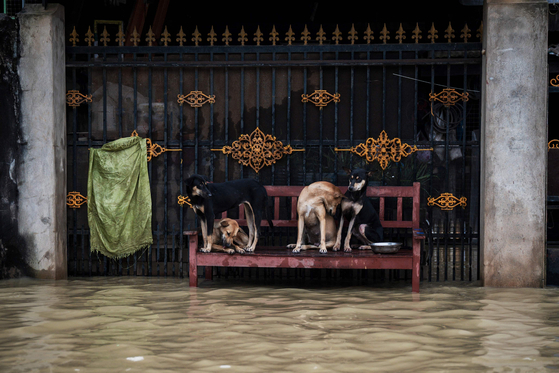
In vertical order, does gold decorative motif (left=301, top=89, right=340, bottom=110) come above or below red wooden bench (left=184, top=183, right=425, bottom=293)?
above

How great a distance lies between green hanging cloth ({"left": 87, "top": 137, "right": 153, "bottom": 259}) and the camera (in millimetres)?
7305

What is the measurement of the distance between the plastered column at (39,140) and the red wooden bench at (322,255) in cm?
200

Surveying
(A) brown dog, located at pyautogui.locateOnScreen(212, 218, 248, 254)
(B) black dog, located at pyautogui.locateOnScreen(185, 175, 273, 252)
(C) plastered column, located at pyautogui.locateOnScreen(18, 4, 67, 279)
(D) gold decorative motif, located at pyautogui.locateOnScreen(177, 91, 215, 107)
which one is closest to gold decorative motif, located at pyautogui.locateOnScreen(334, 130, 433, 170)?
(B) black dog, located at pyautogui.locateOnScreen(185, 175, 273, 252)

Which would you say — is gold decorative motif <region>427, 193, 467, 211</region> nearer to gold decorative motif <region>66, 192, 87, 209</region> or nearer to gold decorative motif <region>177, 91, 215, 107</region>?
gold decorative motif <region>177, 91, 215, 107</region>

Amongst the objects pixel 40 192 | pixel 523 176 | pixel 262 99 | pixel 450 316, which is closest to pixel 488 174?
Result: pixel 523 176

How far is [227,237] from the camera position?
6527 millimetres

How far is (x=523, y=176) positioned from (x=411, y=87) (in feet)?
5.85

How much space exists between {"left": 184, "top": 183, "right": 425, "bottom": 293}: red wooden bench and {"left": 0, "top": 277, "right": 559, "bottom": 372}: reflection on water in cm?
32

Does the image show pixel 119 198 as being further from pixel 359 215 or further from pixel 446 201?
pixel 446 201

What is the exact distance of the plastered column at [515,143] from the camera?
6.52 metres

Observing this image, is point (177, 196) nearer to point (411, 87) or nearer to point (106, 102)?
point (106, 102)

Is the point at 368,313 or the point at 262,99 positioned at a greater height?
the point at 262,99

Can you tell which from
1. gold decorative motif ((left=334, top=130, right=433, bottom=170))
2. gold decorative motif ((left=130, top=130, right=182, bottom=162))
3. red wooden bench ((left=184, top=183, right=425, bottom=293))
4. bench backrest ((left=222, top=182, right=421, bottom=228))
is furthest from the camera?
gold decorative motif ((left=130, top=130, right=182, bottom=162))

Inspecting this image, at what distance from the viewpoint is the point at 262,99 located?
24.2ft
